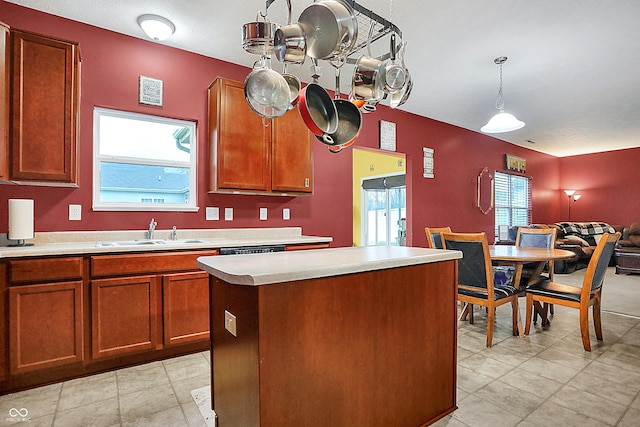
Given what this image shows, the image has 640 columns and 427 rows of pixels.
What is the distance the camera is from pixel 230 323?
135 cm

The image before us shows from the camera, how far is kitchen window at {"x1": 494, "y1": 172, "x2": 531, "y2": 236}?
6.75 m

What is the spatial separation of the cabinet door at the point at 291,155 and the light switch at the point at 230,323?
204 centimetres

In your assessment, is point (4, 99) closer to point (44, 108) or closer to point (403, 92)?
point (44, 108)

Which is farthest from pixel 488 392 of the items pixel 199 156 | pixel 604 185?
pixel 604 185

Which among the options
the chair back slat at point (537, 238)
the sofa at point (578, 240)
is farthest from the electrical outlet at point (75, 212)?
the sofa at point (578, 240)

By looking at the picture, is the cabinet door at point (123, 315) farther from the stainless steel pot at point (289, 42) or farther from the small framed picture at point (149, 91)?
the stainless steel pot at point (289, 42)

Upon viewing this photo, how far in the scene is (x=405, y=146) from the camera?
499cm

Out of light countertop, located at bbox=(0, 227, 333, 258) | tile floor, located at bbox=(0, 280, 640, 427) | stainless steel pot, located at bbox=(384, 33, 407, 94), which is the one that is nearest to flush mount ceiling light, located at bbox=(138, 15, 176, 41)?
light countertop, located at bbox=(0, 227, 333, 258)

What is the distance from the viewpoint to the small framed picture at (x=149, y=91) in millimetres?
2971

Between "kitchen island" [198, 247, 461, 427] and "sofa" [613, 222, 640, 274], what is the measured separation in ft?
21.3

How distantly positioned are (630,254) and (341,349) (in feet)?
23.9

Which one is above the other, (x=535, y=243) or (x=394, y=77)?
(x=394, y=77)

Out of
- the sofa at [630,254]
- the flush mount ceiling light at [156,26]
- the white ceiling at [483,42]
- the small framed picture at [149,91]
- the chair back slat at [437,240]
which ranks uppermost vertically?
the white ceiling at [483,42]

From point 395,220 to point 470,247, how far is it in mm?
4955
